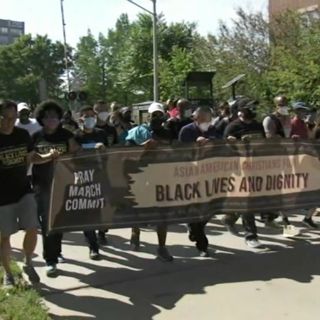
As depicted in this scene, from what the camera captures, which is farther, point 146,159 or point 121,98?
point 121,98

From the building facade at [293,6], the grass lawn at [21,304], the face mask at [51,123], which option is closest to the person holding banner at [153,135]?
the face mask at [51,123]

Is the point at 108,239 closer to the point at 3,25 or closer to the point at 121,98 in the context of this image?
the point at 121,98

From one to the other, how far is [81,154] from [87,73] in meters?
74.1

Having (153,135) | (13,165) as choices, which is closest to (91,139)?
(153,135)

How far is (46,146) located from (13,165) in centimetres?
64

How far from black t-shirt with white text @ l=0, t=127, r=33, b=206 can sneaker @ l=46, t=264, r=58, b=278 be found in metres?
0.98

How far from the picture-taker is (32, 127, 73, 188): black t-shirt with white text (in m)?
6.25

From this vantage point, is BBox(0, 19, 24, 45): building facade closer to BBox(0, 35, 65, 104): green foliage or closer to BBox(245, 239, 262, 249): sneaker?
BBox(0, 35, 65, 104): green foliage

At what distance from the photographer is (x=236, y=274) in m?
6.29

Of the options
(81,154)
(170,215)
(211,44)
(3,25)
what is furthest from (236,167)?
(3,25)

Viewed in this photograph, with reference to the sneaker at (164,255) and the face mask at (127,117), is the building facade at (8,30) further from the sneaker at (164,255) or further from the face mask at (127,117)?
the sneaker at (164,255)

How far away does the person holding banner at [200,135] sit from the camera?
712cm

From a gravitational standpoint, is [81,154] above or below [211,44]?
below

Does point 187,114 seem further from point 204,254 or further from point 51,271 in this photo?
point 51,271
